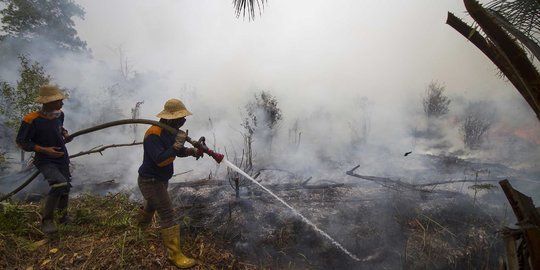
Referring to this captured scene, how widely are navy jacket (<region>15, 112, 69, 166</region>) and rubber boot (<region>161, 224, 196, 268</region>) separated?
1755 millimetres

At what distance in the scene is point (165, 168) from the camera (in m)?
3.82

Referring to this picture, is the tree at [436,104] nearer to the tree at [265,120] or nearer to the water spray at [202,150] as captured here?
the tree at [265,120]

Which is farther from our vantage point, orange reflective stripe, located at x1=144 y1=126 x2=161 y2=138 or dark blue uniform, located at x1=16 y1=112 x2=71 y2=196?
dark blue uniform, located at x1=16 y1=112 x2=71 y2=196

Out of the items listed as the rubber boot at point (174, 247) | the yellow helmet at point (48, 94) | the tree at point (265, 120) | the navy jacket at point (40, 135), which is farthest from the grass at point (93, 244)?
the tree at point (265, 120)

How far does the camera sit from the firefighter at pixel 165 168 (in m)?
3.59

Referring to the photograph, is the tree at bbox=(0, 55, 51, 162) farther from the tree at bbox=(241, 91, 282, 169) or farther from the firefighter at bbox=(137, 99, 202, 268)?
the tree at bbox=(241, 91, 282, 169)

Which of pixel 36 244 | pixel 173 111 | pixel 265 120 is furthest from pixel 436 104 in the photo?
pixel 36 244

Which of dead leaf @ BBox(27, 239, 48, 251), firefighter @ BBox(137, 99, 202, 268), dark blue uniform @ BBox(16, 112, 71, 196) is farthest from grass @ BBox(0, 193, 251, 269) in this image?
dark blue uniform @ BBox(16, 112, 71, 196)

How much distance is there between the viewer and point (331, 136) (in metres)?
14.1

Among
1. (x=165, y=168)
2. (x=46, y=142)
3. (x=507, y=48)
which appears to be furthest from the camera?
(x=46, y=142)

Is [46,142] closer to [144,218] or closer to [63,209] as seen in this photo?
Answer: [63,209]

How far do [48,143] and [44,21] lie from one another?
763 inches

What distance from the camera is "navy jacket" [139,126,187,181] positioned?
11.7 feet

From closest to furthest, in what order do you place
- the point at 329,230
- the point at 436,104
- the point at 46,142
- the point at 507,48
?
1. the point at 507,48
2. the point at 46,142
3. the point at 329,230
4. the point at 436,104
